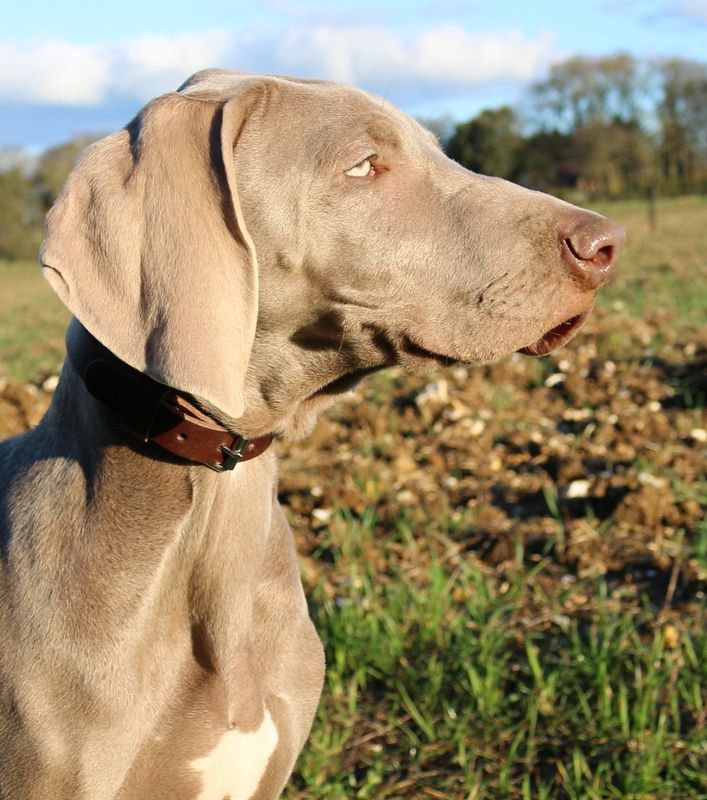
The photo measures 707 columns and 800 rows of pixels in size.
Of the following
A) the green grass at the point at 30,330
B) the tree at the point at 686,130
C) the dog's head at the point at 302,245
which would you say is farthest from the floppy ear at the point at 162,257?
the tree at the point at 686,130

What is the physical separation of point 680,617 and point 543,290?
1.72 metres

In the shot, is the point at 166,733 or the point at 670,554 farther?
the point at 670,554

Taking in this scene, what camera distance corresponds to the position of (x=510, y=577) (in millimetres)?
3703

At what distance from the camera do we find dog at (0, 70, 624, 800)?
2.02 m

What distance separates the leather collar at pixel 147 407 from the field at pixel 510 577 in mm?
1317

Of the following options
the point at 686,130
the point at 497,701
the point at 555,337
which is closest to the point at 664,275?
the point at 497,701

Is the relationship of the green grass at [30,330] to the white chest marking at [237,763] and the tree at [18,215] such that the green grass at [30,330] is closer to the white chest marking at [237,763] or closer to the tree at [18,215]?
the white chest marking at [237,763]

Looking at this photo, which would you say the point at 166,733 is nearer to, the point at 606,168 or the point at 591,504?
the point at 591,504

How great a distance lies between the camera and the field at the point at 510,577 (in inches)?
117

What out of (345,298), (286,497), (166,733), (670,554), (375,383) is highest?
(345,298)

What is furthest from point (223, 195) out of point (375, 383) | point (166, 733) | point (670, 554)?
point (375, 383)

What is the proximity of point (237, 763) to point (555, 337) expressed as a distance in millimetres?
1113

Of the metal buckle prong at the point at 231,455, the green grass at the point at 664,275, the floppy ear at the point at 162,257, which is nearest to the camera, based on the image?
the floppy ear at the point at 162,257

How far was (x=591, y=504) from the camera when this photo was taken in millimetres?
4141
